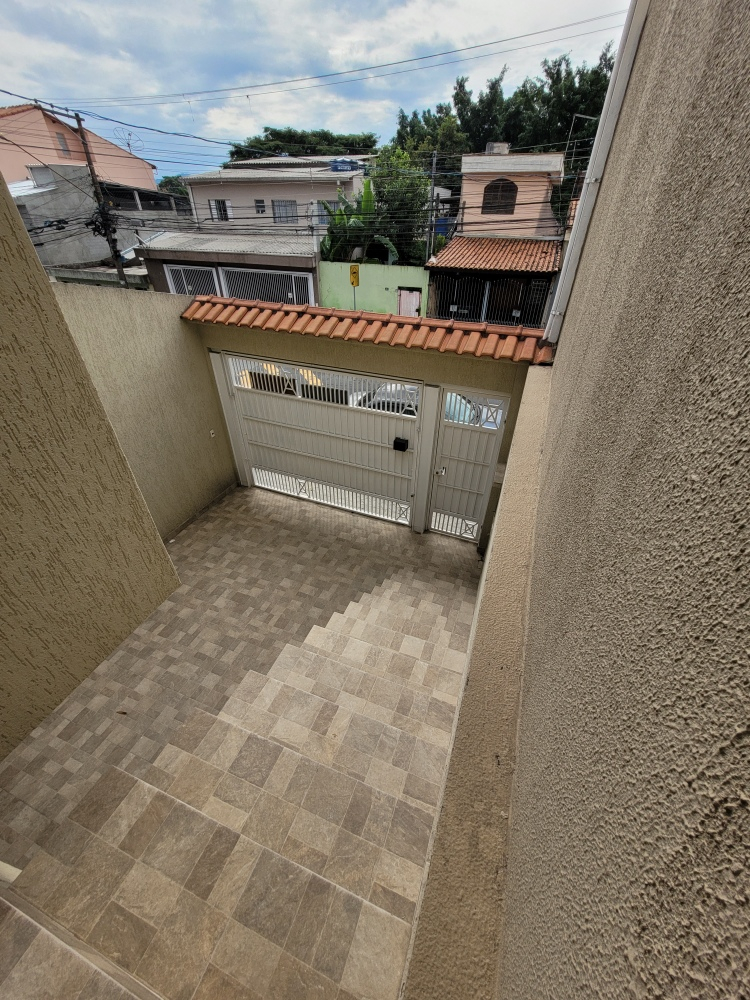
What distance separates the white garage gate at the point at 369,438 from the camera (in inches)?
214

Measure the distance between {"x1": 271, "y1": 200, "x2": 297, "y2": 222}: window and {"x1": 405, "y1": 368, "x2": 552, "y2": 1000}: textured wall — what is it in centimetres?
2017

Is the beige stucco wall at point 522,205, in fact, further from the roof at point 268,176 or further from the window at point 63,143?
the window at point 63,143

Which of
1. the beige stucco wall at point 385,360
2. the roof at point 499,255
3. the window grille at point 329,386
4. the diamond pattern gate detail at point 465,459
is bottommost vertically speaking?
the diamond pattern gate detail at point 465,459

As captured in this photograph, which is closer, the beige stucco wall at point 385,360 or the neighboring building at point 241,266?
the beige stucco wall at point 385,360

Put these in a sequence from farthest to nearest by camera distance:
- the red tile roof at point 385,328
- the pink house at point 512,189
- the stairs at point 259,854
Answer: the pink house at point 512,189
the red tile roof at point 385,328
the stairs at point 259,854

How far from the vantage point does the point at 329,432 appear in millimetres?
6277

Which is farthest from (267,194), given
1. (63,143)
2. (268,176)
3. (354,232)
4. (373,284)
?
(63,143)

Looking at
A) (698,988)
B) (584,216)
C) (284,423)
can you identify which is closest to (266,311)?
(284,423)

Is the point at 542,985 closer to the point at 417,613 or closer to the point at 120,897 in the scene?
the point at 120,897

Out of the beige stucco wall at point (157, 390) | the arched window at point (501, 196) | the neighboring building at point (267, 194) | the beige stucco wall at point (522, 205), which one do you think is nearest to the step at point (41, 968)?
the beige stucco wall at point (157, 390)

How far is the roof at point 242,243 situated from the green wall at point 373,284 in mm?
940

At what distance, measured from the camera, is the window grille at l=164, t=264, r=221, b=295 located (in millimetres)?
14555

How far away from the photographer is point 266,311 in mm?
5445

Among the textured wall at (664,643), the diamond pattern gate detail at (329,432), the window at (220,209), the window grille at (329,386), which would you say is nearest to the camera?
the textured wall at (664,643)
